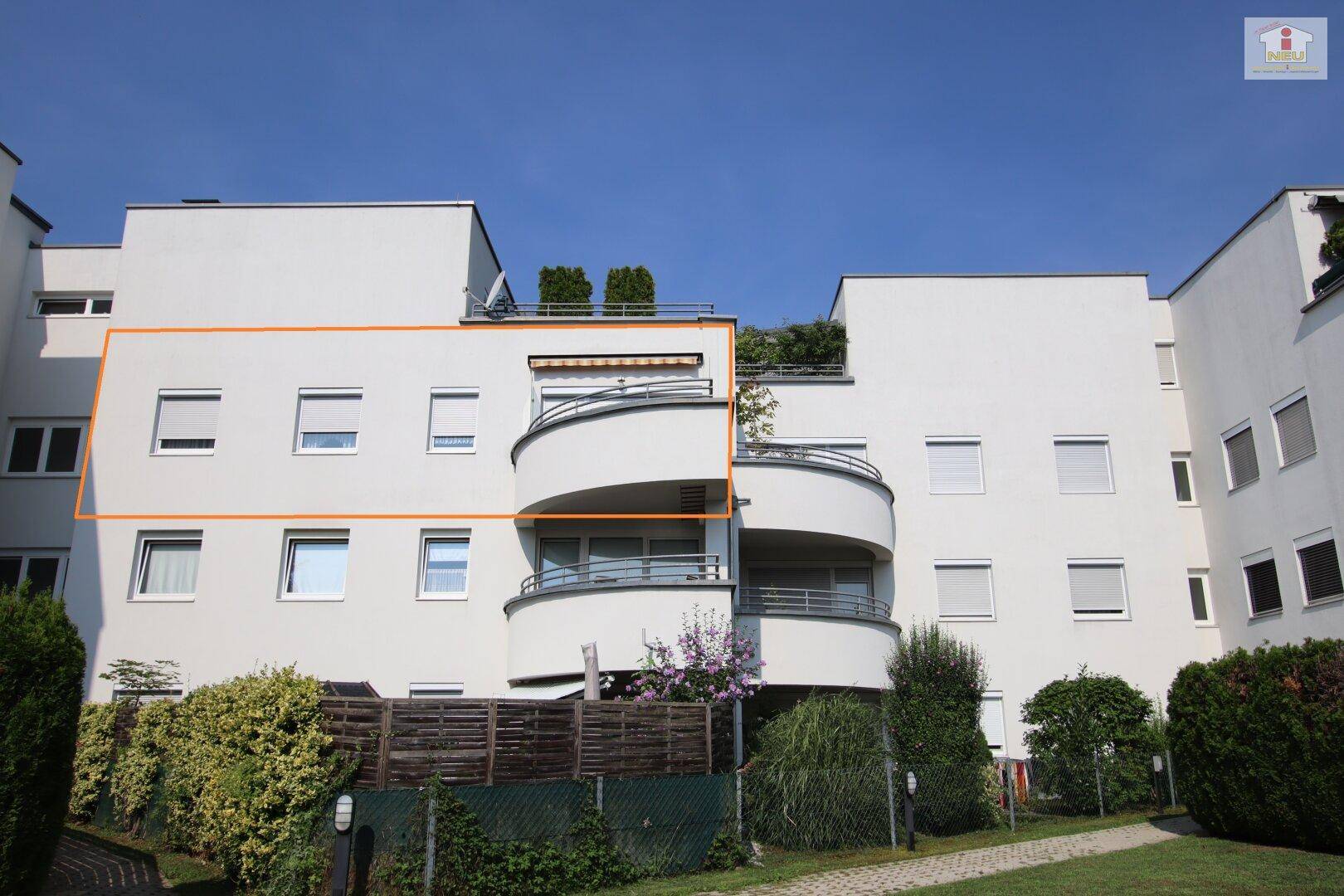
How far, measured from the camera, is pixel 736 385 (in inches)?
882

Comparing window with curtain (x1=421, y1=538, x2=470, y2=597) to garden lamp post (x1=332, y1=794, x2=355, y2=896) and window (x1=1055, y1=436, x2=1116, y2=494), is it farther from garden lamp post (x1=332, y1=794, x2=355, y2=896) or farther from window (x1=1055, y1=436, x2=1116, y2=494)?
window (x1=1055, y1=436, x2=1116, y2=494)

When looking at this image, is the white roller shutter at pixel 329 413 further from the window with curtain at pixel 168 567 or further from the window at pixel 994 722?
the window at pixel 994 722

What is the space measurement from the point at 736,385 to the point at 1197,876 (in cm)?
1356

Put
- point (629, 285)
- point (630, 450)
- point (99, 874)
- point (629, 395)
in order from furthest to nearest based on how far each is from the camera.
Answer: point (629, 285) < point (629, 395) < point (630, 450) < point (99, 874)

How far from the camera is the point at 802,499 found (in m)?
19.2

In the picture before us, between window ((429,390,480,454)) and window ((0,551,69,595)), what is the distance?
836cm

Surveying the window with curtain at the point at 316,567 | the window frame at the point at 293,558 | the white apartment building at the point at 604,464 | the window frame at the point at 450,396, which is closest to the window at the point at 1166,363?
the white apartment building at the point at 604,464

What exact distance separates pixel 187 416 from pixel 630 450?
32.4 ft

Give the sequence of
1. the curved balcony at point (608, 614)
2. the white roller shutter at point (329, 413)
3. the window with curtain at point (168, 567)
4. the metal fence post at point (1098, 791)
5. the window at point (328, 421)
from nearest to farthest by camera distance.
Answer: the curved balcony at point (608, 614)
the metal fence post at point (1098, 791)
the window with curtain at point (168, 567)
the window at point (328, 421)
the white roller shutter at point (329, 413)

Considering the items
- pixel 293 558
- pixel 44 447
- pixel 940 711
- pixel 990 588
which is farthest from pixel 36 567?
pixel 990 588

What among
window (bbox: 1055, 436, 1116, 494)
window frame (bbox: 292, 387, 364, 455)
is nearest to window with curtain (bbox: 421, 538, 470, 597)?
window frame (bbox: 292, 387, 364, 455)

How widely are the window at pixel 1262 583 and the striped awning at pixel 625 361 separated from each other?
12658 mm

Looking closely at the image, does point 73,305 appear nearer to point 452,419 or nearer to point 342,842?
point 452,419

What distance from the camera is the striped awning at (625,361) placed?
20344 mm
